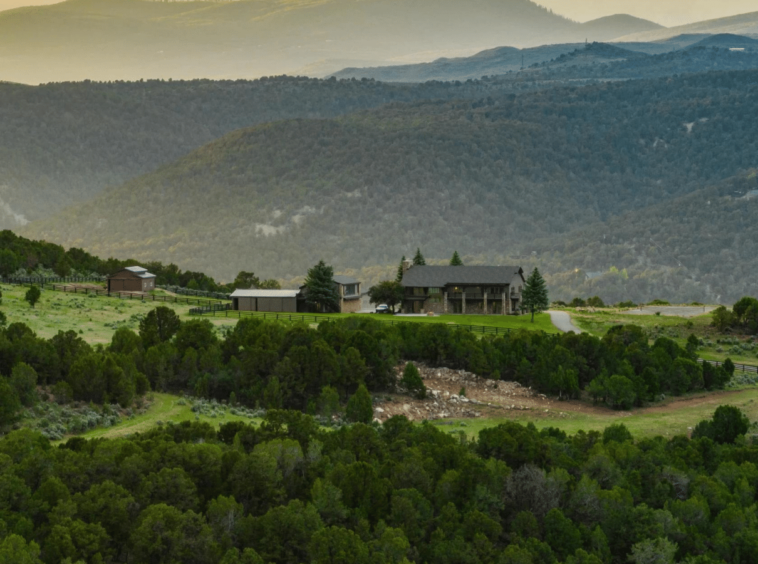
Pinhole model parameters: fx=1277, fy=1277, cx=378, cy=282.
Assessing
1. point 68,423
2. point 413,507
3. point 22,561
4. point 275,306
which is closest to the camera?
point 22,561

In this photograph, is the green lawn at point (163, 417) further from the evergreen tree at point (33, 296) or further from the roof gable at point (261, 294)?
the roof gable at point (261, 294)

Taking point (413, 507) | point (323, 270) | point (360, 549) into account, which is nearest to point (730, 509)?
point (413, 507)

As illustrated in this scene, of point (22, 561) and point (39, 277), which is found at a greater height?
point (39, 277)

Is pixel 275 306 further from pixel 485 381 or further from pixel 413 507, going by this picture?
pixel 413 507

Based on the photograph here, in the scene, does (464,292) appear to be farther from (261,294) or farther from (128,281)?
(128,281)

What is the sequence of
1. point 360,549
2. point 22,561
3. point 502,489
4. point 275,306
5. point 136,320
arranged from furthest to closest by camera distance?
point 275,306 → point 136,320 → point 502,489 → point 360,549 → point 22,561

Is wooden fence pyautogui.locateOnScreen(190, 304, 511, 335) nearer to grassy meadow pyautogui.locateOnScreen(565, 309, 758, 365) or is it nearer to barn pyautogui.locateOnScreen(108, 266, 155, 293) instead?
grassy meadow pyautogui.locateOnScreen(565, 309, 758, 365)
